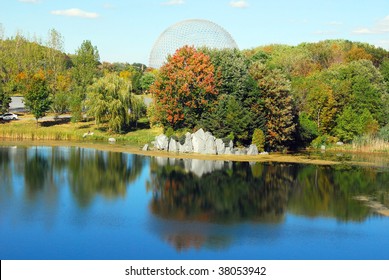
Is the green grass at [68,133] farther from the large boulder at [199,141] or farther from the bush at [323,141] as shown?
the bush at [323,141]

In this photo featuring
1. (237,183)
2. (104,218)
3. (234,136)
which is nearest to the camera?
(104,218)

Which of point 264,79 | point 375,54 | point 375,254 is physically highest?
point 375,54

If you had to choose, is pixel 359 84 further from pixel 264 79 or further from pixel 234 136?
pixel 234 136

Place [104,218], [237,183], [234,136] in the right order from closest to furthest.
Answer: [104,218] < [237,183] < [234,136]

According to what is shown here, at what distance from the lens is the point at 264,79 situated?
4512 cm

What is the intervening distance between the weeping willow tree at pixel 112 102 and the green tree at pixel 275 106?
41.4 feet

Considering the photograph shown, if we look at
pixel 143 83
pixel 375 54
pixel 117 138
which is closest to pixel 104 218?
pixel 117 138

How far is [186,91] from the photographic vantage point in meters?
44.5

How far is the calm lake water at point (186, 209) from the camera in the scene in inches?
736

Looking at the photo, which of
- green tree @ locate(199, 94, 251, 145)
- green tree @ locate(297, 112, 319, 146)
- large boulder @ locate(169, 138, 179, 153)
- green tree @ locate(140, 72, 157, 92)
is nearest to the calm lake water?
large boulder @ locate(169, 138, 179, 153)

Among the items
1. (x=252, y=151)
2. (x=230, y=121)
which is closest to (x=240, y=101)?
(x=230, y=121)

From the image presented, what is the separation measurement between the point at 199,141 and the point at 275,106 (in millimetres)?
7041

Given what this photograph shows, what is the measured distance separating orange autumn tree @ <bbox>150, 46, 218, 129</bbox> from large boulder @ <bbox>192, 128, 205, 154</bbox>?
2298 millimetres
